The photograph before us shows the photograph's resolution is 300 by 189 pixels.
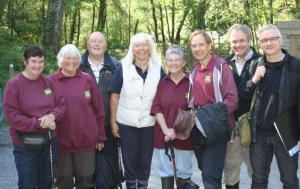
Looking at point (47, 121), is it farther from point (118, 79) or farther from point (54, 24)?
point (54, 24)

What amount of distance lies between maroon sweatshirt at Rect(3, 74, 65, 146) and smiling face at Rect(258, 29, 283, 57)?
2.18 metres

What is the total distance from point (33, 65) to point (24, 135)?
72 cm

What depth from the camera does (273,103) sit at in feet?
15.1

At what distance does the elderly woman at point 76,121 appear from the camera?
5.17 metres

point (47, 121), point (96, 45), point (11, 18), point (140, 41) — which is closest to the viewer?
point (47, 121)

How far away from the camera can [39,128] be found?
15.9 feet

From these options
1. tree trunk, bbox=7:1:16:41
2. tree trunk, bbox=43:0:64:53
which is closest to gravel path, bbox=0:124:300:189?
tree trunk, bbox=43:0:64:53

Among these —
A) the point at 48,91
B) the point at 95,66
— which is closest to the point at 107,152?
the point at 95,66

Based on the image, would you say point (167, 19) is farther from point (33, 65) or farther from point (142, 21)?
point (33, 65)

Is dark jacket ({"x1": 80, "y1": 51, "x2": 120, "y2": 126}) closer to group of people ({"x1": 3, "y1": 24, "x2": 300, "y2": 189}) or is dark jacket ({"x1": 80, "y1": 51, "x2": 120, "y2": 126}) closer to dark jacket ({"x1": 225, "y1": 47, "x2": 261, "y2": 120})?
group of people ({"x1": 3, "y1": 24, "x2": 300, "y2": 189})

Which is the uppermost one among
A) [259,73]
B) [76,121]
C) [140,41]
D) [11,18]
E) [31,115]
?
[11,18]

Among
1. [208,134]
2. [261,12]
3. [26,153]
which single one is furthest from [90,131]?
[261,12]

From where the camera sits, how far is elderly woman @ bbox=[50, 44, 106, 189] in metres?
5.17

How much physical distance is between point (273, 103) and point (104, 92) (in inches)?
80.8
